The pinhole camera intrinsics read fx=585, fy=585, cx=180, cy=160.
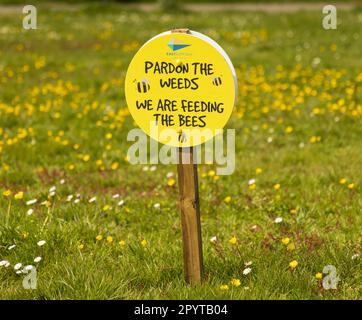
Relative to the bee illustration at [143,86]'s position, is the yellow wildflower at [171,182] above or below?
below

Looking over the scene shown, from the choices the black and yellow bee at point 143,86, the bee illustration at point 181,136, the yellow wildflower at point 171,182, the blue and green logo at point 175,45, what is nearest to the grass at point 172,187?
the yellow wildflower at point 171,182

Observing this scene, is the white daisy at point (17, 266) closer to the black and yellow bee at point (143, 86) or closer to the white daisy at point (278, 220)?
the black and yellow bee at point (143, 86)

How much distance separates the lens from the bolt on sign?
11.5 feet

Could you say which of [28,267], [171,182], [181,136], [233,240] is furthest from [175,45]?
[171,182]

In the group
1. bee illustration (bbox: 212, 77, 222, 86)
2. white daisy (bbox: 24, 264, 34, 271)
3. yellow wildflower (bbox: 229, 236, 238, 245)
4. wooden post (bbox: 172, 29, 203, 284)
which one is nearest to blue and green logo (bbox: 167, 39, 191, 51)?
bee illustration (bbox: 212, 77, 222, 86)

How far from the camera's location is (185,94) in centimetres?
355

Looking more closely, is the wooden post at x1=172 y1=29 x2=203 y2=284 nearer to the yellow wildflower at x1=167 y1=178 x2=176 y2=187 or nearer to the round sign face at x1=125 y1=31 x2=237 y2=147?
the round sign face at x1=125 y1=31 x2=237 y2=147

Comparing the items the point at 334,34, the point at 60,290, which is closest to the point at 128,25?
the point at 334,34

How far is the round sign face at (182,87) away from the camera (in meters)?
3.49

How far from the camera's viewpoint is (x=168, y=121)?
11.8ft

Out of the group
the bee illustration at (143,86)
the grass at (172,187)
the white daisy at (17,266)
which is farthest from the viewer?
the white daisy at (17,266)
